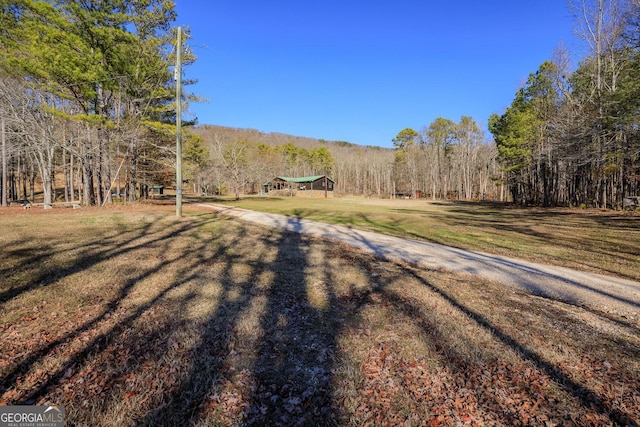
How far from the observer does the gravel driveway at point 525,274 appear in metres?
5.30

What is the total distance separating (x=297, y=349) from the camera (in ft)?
11.0

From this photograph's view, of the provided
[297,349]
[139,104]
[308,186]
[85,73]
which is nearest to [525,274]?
[297,349]

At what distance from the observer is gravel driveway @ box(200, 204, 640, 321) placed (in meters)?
5.30

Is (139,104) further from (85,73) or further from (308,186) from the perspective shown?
(308,186)

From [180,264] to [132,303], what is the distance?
2.05 meters

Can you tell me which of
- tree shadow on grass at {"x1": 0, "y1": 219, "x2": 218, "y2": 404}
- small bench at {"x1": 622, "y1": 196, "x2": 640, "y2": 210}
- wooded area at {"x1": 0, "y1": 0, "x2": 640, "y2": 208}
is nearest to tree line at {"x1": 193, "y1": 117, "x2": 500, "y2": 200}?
wooded area at {"x1": 0, "y1": 0, "x2": 640, "y2": 208}

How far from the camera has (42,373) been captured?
108 inches

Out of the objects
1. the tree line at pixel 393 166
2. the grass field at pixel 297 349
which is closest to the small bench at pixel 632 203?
the tree line at pixel 393 166

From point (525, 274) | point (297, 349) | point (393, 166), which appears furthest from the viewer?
point (393, 166)

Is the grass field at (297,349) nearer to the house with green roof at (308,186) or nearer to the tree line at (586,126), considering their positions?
the tree line at (586,126)

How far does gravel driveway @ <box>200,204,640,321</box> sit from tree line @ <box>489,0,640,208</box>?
16766 millimetres

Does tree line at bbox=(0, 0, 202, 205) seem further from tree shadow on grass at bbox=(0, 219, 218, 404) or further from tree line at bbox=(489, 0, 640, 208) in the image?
tree line at bbox=(489, 0, 640, 208)

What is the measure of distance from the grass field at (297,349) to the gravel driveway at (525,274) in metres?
0.70

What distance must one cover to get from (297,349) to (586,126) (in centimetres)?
2790
